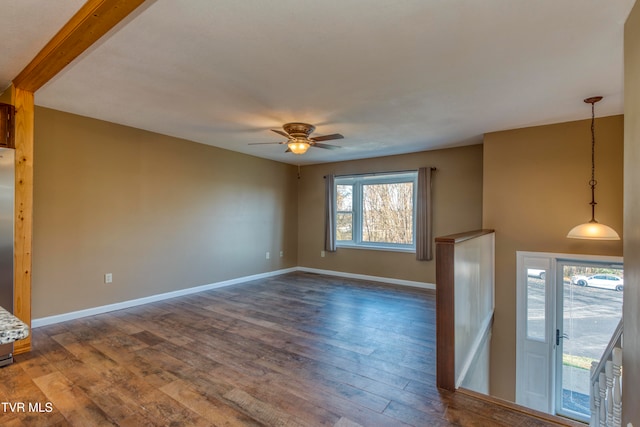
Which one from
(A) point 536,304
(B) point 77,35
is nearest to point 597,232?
(A) point 536,304

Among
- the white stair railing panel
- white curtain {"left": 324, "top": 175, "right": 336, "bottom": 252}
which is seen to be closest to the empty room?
the white stair railing panel

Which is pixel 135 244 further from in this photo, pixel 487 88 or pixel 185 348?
pixel 487 88

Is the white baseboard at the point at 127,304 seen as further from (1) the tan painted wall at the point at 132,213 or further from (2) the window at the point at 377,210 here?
(2) the window at the point at 377,210

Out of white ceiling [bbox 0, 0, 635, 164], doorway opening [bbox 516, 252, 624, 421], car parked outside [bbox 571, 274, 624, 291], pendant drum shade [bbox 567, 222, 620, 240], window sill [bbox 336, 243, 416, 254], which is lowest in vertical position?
doorway opening [bbox 516, 252, 624, 421]

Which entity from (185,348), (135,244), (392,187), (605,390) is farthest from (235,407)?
(392,187)

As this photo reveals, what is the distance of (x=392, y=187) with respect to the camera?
6012 mm

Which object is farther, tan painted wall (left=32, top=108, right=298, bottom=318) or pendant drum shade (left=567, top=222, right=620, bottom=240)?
tan painted wall (left=32, top=108, right=298, bottom=318)

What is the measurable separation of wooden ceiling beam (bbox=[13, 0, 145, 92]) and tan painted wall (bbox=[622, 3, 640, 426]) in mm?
2660

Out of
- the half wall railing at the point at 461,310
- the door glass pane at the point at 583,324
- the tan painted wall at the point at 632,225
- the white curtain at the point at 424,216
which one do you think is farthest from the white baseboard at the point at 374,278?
the tan painted wall at the point at 632,225

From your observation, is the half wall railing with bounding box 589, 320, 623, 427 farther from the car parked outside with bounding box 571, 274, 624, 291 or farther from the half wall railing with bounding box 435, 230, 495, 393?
the car parked outside with bounding box 571, 274, 624, 291

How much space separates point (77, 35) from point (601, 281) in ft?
17.9

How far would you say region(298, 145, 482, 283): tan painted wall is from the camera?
5.06 m

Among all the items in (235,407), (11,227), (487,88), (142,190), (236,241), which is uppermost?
(487,88)

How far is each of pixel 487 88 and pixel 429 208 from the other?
9.12 feet
